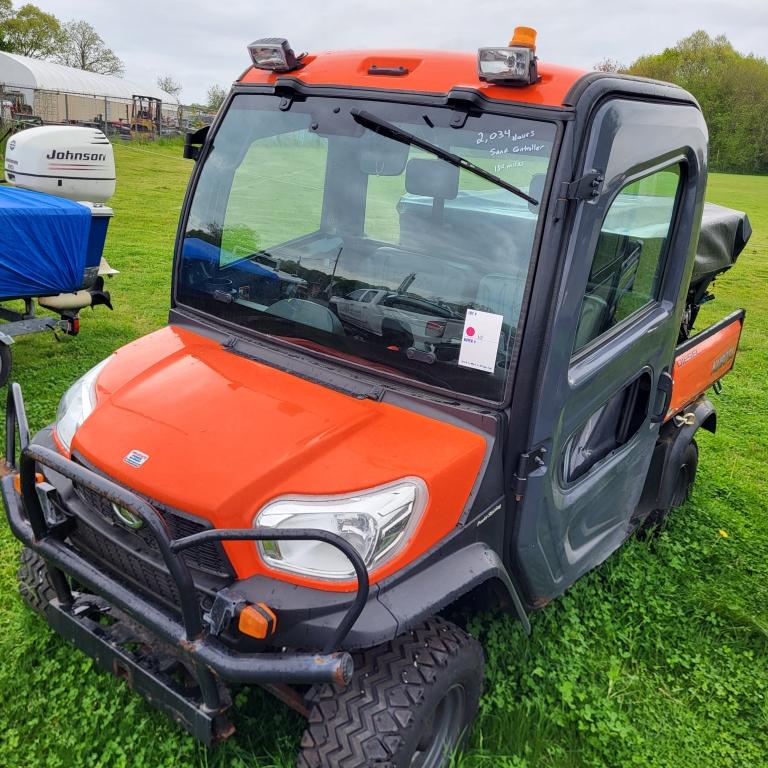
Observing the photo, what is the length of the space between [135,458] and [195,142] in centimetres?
150

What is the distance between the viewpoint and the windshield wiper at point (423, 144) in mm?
2254

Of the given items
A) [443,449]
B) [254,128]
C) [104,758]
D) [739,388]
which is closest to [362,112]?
[254,128]

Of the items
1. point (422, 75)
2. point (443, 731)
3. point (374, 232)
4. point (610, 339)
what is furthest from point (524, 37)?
point (443, 731)

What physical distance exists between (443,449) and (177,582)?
819 millimetres

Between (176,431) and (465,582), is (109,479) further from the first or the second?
(465,582)

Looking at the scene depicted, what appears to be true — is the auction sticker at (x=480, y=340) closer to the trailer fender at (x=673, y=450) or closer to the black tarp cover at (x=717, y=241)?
the trailer fender at (x=673, y=450)

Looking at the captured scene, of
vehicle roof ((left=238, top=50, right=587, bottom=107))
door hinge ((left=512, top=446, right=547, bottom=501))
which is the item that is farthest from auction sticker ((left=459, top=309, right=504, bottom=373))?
vehicle roof ((left=238, top=50, right=587, bottom=107))

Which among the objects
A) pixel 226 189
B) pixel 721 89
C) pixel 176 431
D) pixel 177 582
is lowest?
pixel 177 582

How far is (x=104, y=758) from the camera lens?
94.7 inches

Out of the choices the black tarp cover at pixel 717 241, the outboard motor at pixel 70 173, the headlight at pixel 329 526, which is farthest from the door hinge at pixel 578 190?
the outboard motor at pixel 70 173

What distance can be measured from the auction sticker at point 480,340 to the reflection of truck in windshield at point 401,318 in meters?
0.04

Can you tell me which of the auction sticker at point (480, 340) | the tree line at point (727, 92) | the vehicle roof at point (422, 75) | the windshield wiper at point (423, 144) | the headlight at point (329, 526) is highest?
the tree line at point (727, 92)

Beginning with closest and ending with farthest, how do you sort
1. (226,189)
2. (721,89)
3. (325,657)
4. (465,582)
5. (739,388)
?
(325,657)
(465,582)
(226,189)
(739,388)
(721,89)

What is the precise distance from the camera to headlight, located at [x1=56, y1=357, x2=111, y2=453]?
2.44 metres
